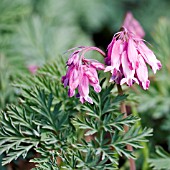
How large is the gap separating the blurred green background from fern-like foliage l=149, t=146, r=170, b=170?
177 mm

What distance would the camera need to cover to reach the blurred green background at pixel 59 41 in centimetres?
174

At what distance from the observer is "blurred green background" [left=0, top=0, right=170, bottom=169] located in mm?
1743

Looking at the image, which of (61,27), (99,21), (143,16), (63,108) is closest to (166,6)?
(143,16)

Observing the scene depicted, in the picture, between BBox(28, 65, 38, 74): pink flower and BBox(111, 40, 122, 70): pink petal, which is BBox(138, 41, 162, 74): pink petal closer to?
BBox(111, 40, 122, 70): pink petal

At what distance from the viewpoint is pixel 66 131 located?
1232 millimetres

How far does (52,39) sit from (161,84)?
56 cm

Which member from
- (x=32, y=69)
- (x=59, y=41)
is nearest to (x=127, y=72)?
(x=32, y=69)

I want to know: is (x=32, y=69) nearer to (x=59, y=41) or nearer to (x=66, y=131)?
(x=59, y=41)

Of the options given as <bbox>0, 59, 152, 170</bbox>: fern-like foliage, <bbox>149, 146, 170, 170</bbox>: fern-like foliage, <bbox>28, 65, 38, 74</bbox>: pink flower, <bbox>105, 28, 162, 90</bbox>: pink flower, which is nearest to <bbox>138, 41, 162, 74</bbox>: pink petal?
<bbox>105, 28, 162, 90</bbox>: pink flower

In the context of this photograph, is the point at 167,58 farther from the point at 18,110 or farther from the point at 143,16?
the point at 143,16

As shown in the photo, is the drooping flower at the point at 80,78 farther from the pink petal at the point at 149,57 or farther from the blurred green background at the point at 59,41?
the blurred green background at the point at 59,41

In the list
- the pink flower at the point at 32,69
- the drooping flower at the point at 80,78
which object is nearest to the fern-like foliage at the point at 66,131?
the drooping flower at the point at 80,78

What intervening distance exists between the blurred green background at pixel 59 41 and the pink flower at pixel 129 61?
27 cm

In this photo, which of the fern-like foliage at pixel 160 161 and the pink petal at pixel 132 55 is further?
the fern-like foliage at pixel 160 161
